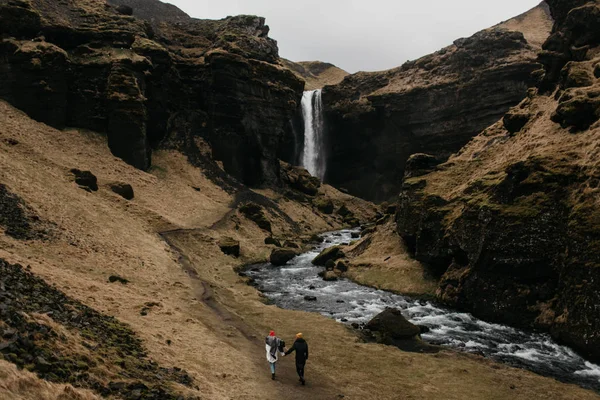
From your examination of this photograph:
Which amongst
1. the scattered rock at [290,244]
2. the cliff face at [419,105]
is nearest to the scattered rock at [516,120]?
the scattered rock at [290,244]

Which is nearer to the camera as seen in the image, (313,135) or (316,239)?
(316,239)

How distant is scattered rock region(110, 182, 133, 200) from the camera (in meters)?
57.0

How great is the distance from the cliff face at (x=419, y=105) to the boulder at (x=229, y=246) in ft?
257

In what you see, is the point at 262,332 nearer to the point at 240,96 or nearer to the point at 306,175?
the point at 240,96

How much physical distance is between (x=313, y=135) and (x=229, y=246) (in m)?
80.8

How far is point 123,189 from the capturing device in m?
57.7

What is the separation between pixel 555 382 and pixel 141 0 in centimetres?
15704

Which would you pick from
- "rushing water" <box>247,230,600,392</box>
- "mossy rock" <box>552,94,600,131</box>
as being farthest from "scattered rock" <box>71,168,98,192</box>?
"mossy rock" <box>552,94,600,131</box>

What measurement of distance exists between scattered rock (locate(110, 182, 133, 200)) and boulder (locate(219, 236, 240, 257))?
14608mm

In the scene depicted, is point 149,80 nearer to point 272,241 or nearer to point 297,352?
point 272,241

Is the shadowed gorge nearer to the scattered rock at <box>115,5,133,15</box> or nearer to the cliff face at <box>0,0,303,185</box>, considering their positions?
the cliff face at <box>0,0,303,185</box>

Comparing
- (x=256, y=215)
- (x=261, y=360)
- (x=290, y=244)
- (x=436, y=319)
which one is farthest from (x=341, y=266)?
(x=261, y=360)

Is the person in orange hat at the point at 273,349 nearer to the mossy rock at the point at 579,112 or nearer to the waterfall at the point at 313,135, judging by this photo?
the mossy rock at the point at 579,112

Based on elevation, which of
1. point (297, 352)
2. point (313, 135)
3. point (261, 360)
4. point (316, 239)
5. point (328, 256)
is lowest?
point (316, 239)
